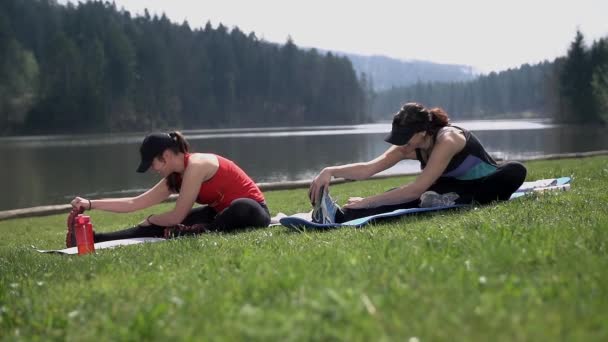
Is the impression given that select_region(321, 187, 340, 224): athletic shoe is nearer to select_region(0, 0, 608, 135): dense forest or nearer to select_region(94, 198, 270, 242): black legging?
select_region(94, 198, 270, 242): black legging

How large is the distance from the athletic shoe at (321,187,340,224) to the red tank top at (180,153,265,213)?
1.25 meters

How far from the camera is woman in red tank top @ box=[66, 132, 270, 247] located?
769 centimetres

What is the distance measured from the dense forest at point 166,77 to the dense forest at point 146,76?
0.23 meters

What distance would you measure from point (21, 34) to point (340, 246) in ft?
428

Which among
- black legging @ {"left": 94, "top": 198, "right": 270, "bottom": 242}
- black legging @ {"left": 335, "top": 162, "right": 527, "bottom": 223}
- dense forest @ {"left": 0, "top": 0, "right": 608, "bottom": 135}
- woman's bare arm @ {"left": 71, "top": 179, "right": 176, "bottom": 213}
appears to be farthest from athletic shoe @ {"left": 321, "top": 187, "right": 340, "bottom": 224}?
dense forest @ {"left": 0, "top": 0, "right": 608, "bottom": 135}

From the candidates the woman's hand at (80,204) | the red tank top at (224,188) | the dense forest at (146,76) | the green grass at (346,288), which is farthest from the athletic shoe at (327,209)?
the dense forest at (146,76)

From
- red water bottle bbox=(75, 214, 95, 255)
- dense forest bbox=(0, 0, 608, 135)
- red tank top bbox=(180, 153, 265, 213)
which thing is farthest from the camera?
dense forest bbox=(0, 0, 608, 135)

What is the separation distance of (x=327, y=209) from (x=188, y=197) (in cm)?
181

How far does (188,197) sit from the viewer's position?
7.74m

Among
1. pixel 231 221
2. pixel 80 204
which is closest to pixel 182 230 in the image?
pixel 231 221

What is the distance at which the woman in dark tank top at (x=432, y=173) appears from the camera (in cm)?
745

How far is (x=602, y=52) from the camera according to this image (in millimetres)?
82625

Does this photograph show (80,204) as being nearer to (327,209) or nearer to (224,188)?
(224,188)

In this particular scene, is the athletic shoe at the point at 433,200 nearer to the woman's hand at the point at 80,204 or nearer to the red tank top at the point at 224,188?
the red tank top at the point at 224,188
